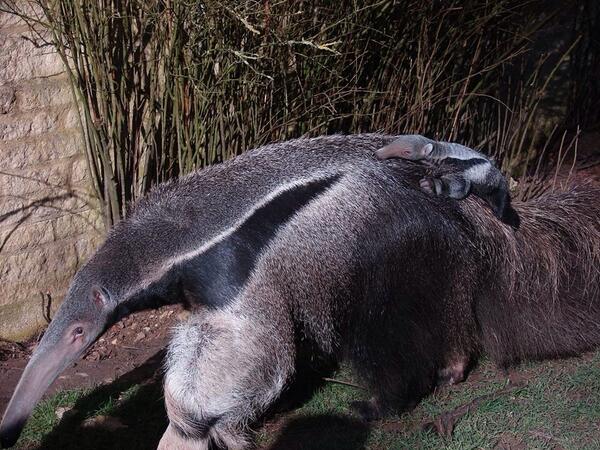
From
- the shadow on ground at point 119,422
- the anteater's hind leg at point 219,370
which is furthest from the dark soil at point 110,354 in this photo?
the anteater's hind leg at point 219,370

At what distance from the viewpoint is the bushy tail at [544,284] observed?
473cm

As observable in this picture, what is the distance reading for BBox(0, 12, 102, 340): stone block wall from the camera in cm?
544

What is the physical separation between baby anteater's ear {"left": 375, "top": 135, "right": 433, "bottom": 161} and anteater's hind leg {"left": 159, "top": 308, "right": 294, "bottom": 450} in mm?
971

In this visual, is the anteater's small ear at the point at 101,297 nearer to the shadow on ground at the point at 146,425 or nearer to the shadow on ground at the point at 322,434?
the shadow on ground at the point at 146,425

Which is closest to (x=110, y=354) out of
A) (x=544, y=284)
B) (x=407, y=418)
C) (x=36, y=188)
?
(x=36, y=188)

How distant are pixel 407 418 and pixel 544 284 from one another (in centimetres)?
102

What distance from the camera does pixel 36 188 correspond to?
5699 mm

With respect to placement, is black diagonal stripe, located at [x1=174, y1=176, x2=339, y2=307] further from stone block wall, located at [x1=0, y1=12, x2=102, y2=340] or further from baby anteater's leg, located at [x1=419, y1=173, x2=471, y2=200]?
stone block wall, located at [x1=0, y1=12, x2=102, y2=340]

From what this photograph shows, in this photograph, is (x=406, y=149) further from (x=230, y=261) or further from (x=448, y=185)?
(x=230, y=261)

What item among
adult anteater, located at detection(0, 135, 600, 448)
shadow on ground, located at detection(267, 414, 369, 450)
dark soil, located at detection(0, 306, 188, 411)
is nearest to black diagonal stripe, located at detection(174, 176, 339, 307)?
adult anteater, located at detection(0, 135, 600, 448)

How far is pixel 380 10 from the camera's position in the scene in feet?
17.8

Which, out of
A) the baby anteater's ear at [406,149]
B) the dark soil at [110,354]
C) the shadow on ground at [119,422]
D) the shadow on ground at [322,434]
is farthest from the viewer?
the dark soil at [110,354]

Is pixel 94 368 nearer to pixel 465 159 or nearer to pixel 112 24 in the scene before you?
pixel 112 24

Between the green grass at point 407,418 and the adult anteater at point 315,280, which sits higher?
the adult anteater at point 315,280
